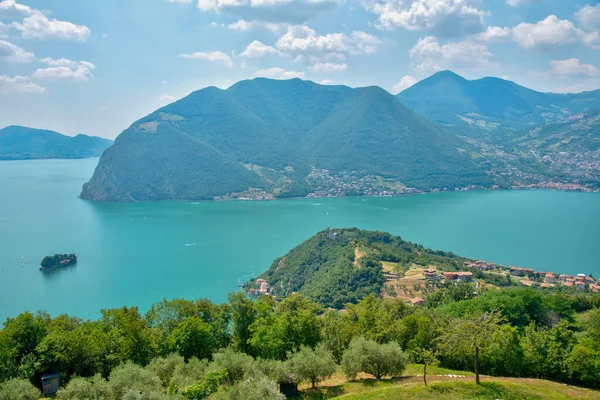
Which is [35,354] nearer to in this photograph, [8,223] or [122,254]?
[122,254]

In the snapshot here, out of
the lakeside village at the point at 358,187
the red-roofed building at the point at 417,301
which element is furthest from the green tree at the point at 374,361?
the lakeside village at the point at 358,187

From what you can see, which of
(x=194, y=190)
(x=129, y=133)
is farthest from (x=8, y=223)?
(x=129, y=133)

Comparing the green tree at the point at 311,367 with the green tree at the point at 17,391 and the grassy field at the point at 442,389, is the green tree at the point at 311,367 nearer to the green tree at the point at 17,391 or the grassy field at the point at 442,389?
the grassy field at the point at 442,389

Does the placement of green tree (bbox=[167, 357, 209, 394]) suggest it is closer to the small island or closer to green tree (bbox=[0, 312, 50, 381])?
green tree (bbox=[0, 312, 50, 381])

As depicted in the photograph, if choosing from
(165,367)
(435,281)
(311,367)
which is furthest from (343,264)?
(311,367)

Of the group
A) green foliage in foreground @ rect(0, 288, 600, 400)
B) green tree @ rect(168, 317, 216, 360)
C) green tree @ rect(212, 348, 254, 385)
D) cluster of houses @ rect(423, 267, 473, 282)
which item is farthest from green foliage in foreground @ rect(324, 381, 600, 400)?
cluster of houses @ rect(423, 267, 473, 282)

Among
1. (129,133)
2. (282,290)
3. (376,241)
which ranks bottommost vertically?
(282,290)
